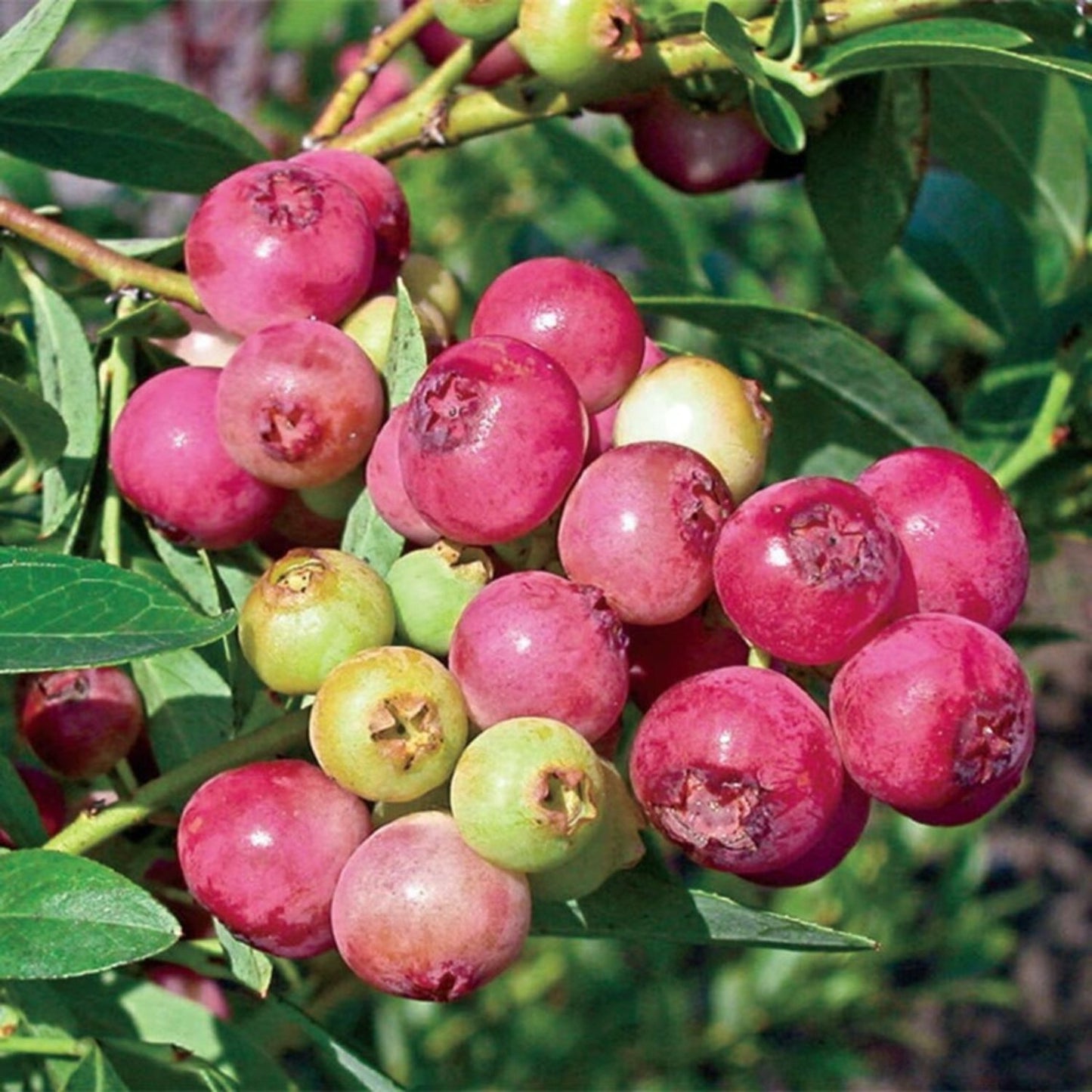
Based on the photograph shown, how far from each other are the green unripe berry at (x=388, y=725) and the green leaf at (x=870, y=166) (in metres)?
0.57

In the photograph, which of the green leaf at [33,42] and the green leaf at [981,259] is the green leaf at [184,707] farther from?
the green leaf at [981,259]

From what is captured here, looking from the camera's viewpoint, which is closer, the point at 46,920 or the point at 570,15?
the point at 46,920

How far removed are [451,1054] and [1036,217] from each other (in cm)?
158

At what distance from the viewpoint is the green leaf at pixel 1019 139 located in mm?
1274

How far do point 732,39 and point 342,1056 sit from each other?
0.63 meters

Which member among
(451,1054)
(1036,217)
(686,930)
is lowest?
(451,1054)

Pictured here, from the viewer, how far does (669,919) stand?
34.5 inches

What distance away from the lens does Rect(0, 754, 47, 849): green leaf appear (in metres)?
0.88

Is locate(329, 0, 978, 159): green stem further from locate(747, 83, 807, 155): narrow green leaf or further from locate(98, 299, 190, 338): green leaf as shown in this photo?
locate(98, 299, 190, 338): green leaf

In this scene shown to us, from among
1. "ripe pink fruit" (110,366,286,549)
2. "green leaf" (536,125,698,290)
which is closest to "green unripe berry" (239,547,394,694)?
"ripe pink fruit" (110,366,286,549)

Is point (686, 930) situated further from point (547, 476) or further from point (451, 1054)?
point (451, 1054)

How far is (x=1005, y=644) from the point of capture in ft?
2.57

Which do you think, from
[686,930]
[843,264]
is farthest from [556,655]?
[843,264]

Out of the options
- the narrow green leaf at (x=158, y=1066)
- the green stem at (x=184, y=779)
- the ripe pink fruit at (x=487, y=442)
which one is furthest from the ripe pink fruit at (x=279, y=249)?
the narrow green leaf at (x=158, y=1066)
